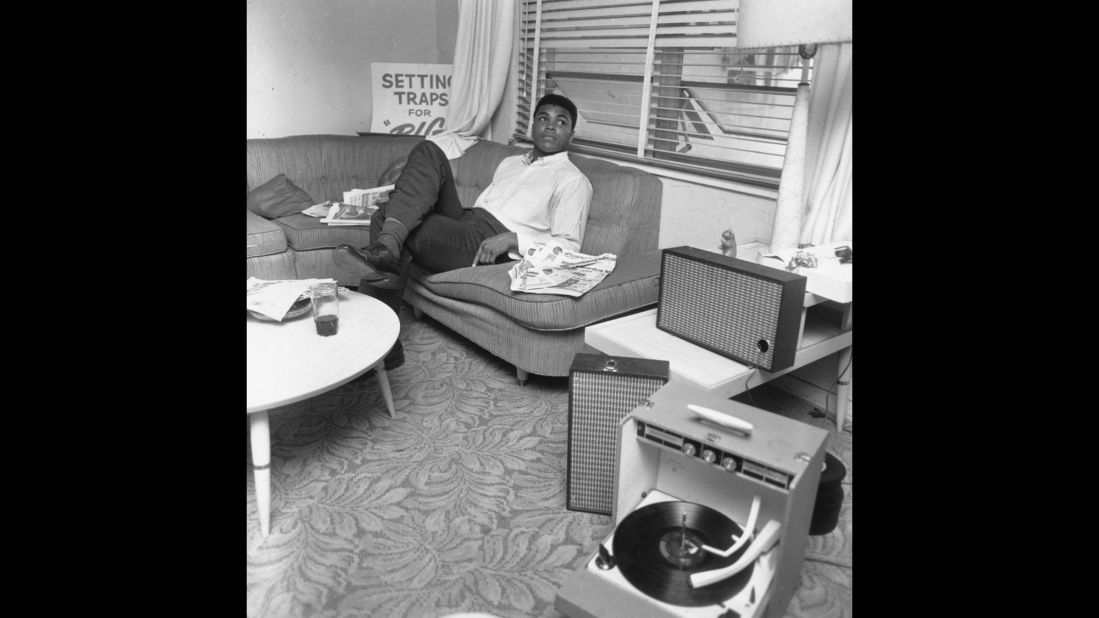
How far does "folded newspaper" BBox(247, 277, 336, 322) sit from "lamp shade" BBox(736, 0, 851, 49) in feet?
4.63

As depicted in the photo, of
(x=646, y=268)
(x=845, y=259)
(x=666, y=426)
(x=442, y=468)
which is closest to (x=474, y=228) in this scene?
(x=646, y=268)

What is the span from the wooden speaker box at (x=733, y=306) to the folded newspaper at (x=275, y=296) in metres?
1.06

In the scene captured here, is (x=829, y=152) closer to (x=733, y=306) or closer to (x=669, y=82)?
(x=733, y=306)

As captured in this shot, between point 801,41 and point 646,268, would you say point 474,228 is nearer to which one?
point 646,268

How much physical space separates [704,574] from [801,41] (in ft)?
4.25

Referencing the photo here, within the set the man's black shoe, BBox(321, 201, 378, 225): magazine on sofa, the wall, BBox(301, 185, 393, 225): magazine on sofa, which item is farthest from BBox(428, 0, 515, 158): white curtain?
the man's black shoe

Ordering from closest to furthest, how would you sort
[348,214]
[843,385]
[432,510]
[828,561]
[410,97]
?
[828,561] < [432,510] < [843,385] < [348,214] < [410,97]

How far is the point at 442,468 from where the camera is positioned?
179cm

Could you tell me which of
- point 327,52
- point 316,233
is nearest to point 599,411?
point 316,233

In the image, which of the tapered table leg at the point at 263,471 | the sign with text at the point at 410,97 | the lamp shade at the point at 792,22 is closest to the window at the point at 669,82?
the lamp shade at the point at 792,22

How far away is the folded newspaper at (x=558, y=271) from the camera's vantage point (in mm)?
2145

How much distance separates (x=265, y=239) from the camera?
9.47ft

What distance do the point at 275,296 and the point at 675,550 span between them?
133 cm
